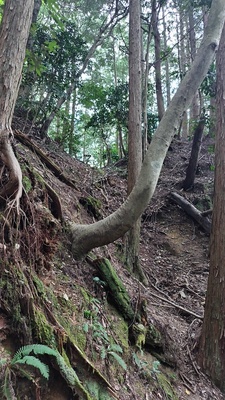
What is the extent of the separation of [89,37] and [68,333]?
11289mm

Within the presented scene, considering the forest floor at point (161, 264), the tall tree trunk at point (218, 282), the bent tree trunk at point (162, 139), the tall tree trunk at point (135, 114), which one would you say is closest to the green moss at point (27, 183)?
the forest floor at point (161, 264)

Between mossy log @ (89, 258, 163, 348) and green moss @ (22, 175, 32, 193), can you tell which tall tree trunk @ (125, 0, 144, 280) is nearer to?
mossy log @ (89, 258, 163, 348)

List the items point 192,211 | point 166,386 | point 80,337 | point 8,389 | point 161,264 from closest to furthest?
point 8,389, point 80,337, point 166,386, point 161,264, point 192,211

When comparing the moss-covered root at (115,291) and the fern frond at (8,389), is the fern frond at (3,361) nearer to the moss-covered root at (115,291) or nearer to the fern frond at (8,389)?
the fern frond at (8,389)

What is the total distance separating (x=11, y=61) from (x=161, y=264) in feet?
17.4

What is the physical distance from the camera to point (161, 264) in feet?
23.5

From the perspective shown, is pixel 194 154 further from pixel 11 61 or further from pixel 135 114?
pixel 11 61

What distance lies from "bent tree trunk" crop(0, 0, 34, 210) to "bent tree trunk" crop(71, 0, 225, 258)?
4.60ft

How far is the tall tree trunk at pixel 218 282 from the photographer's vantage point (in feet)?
13.6

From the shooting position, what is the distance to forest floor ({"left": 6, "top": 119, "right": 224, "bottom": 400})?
363cm

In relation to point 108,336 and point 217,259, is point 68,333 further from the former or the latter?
point 217,259

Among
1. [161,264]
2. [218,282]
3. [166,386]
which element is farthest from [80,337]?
[161,264]

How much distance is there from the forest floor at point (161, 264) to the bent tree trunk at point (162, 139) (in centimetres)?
87

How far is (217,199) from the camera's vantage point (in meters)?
4.50
